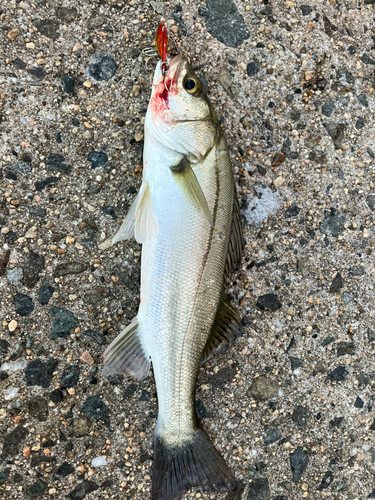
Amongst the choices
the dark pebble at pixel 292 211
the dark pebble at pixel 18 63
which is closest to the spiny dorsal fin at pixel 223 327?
the dark pebble at pixel 292 211

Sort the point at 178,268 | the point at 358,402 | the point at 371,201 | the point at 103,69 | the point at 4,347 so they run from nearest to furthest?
1. the point at 178,268
2. the point at 4,347
3. the point at 103,69
4. the point at 358,402
5. the point at 371,201

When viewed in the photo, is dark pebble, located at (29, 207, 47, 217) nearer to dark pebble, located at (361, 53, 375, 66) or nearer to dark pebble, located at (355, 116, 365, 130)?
dark pebble, located at (355, 116, 365, 130)

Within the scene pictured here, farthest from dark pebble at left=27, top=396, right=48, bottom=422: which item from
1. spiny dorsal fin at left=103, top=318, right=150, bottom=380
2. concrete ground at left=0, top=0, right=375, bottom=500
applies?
spiny dorsal fin at left=103, top=318, right=150, bottom=380

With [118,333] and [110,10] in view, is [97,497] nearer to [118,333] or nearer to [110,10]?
[118,333]

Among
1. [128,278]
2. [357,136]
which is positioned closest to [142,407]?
[128,278]

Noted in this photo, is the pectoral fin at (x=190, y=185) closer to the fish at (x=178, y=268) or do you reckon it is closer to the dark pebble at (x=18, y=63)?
the fish at (x=178, y=268)

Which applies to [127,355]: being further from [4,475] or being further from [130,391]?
[4,475]

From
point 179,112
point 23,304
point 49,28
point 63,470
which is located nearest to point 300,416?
point 63,470
